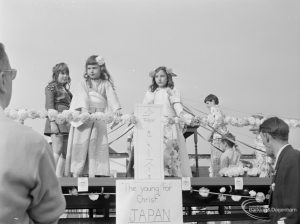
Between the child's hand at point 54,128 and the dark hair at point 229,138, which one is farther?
the dark hair at point 229,138

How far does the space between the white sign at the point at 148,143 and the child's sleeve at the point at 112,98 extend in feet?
2.54

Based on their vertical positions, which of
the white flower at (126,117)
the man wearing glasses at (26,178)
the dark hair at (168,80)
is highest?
the dark hair at (168,80)

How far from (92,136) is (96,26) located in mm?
1460

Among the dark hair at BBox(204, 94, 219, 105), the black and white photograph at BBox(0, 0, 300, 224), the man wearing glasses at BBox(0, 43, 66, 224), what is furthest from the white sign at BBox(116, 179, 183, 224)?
the man wearing glasses at BBox(0, 43, 66, 224)

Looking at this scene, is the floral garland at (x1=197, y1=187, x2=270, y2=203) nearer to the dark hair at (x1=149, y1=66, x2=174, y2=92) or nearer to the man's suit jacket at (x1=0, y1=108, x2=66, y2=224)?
the dark hair at (x1=149, y1=66, x2=174, y2=92)

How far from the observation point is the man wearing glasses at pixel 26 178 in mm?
1150

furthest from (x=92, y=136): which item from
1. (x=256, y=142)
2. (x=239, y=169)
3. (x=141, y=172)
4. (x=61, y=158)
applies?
(x=256, y=142)

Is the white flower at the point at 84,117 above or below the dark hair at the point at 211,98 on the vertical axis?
below

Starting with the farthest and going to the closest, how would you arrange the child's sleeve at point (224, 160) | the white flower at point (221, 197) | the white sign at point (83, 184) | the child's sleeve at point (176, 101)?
the child's sleeve at point (224, 160) < the child's sleeve at point (176, 101) < the white flower at point (221, 197) < the white sign at point (83, 184)

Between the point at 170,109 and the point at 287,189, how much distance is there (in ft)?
8.34

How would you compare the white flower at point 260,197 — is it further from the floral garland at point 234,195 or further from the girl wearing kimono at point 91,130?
the girl wearing kimono at point 91,130

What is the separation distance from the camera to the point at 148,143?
4008mm

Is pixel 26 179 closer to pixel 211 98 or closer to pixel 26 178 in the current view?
pixel 26 178

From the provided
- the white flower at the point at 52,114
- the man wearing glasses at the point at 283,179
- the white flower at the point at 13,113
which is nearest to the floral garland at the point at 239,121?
the white flower at the point at 52,114
